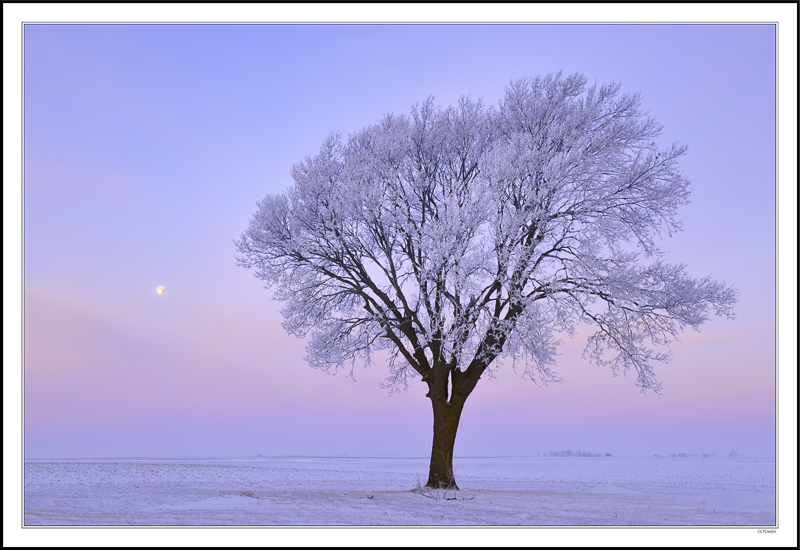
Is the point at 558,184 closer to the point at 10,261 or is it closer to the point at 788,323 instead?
the point at 788,323

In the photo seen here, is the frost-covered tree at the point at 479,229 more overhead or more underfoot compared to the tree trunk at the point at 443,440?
more overhead

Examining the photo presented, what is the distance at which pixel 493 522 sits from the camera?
37.4 feet

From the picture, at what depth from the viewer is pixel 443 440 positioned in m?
18.1

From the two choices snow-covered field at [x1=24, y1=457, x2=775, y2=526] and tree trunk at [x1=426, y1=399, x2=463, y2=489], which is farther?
tree trunk at [x1=426, y1=399, x2=463, y2=489]

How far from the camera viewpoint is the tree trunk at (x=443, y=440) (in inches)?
704

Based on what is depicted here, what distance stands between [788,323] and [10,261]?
1473cm

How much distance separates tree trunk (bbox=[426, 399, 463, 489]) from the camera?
1788 centimetres

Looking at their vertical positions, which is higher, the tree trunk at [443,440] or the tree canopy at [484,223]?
the tree canopy at [484,223]

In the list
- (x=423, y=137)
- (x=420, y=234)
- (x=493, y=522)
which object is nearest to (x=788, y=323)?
(x=493, y=522)

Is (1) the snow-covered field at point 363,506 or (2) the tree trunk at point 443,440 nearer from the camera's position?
(1) the snow-covered field at point 363,506

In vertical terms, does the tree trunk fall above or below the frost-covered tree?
below

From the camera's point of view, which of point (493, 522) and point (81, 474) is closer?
point (493, 522)

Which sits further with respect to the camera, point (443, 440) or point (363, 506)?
point (443, 440)

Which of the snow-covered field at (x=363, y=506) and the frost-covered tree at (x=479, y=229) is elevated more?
the frost-covered tree at (x=479, y=229)
